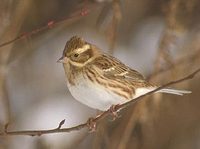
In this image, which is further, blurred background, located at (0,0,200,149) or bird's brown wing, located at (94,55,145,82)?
blurred background, located at (0,0,200,149)

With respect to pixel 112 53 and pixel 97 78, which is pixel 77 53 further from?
pixel 112 53

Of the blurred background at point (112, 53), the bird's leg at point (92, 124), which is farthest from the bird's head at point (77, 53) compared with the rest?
the bird's leg at point (92, 124)

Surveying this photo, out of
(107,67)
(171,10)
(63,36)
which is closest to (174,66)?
(171,10)

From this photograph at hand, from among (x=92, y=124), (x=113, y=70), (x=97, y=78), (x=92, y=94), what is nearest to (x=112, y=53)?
(x=113, y=70)

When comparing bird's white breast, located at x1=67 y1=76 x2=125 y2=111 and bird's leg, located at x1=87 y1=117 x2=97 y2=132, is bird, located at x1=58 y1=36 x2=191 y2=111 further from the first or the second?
bird's leg, located at x1=87 y1=117 x2=97 y2=132

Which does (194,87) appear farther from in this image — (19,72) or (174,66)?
(19,72)

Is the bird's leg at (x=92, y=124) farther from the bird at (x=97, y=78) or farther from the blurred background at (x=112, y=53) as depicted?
the blurred background at (x=112, y=53)

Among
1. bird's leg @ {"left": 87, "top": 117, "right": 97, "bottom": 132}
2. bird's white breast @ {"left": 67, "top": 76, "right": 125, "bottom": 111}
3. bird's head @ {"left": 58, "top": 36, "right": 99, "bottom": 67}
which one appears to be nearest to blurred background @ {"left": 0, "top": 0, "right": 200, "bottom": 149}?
bird's head @ {"left": 58, "top": 36, "right": 99, "bottom": 67}
